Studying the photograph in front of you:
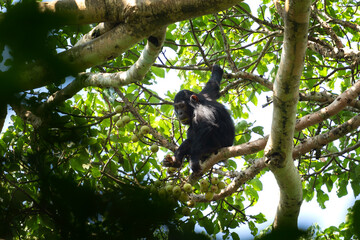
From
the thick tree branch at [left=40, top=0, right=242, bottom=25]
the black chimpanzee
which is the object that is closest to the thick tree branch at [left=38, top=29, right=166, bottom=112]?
the thick tree branch at [left=40, top=0, right=242, bottom=25]

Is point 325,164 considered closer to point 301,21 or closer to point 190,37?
point 190,37

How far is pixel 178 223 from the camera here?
0.94 m

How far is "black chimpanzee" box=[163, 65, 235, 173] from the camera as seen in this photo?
552cm

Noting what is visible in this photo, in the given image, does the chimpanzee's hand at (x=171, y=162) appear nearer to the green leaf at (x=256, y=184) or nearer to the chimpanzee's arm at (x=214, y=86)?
the green leaf at (x=256, y=184)

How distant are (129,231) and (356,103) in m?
4.45

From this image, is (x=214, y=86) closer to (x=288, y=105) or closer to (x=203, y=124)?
(x=203, y=124)

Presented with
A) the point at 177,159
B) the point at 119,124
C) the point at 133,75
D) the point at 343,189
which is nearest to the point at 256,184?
the point at 343,189

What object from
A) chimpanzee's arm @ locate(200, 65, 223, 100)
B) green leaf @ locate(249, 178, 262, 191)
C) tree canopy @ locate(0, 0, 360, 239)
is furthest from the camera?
chimpanzee's arm @ locate(200, 65, 223, 100)

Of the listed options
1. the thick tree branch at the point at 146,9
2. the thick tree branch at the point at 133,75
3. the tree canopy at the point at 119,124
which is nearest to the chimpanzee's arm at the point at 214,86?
the tree canopy at the point at 119,124

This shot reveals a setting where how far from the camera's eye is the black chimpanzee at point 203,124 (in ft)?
18.1

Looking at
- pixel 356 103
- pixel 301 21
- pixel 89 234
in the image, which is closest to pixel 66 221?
pixel 89 234

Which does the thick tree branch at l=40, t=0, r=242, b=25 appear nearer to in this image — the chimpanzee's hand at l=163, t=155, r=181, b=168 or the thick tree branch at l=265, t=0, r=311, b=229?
the thick tree branch at l=265, t=0, r=311, b=229

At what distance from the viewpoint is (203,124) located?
6.11 m

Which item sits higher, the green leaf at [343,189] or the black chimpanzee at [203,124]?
the black chimpanzee at [203,124]
